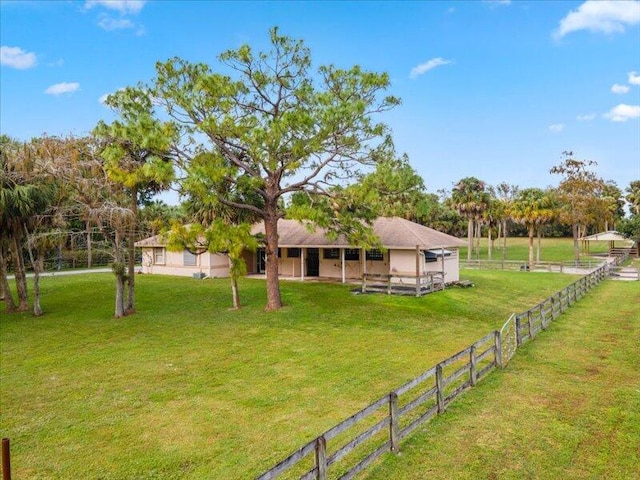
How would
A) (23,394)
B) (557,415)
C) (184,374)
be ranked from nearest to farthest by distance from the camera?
(557,415) → (23,394) → (184,374)

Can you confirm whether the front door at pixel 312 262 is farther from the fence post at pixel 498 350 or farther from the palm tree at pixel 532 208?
the palm tree at pixel 532 208

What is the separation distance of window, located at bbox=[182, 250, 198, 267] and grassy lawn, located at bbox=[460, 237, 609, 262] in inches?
1290

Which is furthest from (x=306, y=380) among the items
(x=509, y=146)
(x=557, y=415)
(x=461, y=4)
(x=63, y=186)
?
(x=509, y=146)

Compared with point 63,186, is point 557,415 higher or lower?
lower

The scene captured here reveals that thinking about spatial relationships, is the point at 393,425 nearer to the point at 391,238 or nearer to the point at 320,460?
the point at 320,460

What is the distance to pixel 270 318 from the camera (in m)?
17.8

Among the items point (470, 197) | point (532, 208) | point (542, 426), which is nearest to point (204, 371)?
point (542, 426)

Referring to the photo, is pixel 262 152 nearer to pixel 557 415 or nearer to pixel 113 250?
pixel 113 250

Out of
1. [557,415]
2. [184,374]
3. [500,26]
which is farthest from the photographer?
[500,26]

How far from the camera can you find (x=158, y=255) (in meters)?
34.2

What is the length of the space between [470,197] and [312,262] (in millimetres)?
21052

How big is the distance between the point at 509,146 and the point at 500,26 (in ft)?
56.3

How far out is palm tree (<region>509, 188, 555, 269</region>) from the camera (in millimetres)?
40281

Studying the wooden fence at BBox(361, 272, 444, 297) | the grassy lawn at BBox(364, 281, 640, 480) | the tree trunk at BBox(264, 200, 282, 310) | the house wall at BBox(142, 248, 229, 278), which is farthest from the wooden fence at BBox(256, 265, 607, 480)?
the house wall at BBox(142, 248, 229, 278)
